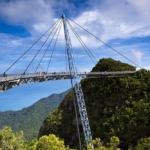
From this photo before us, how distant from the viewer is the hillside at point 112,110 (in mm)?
39875

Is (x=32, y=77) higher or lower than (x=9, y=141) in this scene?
higher

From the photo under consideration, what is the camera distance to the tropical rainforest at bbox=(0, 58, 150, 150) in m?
39.7

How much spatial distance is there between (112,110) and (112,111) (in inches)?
11.1

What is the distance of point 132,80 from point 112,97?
18.9 ft

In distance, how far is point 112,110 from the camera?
46125mm

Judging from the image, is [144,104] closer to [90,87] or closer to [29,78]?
[90,87]

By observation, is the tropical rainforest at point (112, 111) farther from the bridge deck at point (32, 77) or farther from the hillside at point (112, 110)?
the bridge deck at point (32, 77)

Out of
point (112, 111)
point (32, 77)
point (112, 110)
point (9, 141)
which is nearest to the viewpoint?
point (9, 141)

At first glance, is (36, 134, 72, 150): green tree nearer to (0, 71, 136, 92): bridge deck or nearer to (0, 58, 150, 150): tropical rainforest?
(0, 58, 150, 150): tropical rainforest

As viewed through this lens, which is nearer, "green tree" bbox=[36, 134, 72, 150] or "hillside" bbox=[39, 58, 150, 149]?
"green tree" bbox=[36, 134, 72, 150]

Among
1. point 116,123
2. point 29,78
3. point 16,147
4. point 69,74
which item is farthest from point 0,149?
point 116,123

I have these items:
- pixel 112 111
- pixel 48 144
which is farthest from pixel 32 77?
pixel 112 111

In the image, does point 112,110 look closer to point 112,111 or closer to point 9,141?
point 112,111

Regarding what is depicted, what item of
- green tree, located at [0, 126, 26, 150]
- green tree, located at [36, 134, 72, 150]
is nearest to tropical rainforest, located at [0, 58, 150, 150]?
green tree, located at [0, 126, 26, 150]
